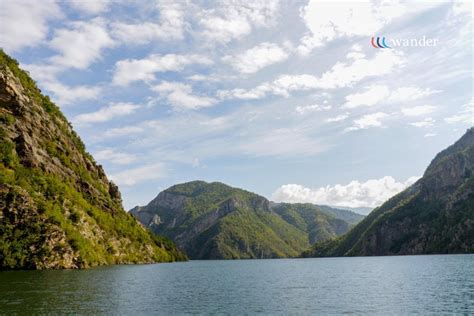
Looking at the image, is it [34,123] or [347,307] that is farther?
[34,123]

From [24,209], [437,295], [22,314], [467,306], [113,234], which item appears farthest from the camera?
[113,234]

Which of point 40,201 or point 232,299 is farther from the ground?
point 40,201

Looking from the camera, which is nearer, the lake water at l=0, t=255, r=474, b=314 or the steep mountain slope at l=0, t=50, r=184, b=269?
the lake water at l=0, t=255, r=474, b=314

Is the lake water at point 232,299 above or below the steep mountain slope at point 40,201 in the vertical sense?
→ below

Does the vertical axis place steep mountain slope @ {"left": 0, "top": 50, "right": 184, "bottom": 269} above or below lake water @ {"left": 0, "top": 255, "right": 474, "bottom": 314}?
above

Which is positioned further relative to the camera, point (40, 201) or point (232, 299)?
point (40, 201)

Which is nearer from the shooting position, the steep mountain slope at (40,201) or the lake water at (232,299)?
the lake water at (232,299)

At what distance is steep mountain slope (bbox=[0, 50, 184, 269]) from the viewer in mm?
126312

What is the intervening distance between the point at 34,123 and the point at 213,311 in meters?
153

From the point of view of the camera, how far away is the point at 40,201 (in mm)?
137500

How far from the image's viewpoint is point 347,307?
194 ft

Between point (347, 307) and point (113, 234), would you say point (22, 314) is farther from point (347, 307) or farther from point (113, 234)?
point (113, 234)

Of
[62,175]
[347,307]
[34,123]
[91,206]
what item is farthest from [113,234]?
[347,307]

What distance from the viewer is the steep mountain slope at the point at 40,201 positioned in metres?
126
